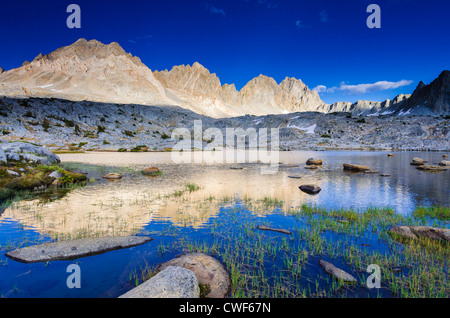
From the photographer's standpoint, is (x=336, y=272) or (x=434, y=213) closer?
(x=336, y=272)

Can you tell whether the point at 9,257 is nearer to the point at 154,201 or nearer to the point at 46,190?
the point at 154,201

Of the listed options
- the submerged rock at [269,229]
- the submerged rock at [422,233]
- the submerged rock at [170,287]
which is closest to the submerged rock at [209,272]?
the submerged rock at [170,287]

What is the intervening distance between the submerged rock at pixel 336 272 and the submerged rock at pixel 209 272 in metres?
3.44

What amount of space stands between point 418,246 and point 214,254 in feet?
28.0

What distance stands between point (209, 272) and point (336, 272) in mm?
4201

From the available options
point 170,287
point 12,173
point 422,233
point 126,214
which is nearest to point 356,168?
point 422,233

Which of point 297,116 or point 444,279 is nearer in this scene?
point 444,279

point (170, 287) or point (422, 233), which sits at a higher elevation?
point (170, 287)

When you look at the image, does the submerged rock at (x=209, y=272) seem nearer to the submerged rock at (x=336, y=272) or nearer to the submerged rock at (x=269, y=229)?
the submerged rock at (x=336, y=272)

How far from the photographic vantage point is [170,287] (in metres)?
5.67

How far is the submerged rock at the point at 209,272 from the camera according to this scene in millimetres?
6670

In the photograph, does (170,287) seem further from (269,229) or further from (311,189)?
(311,189)
